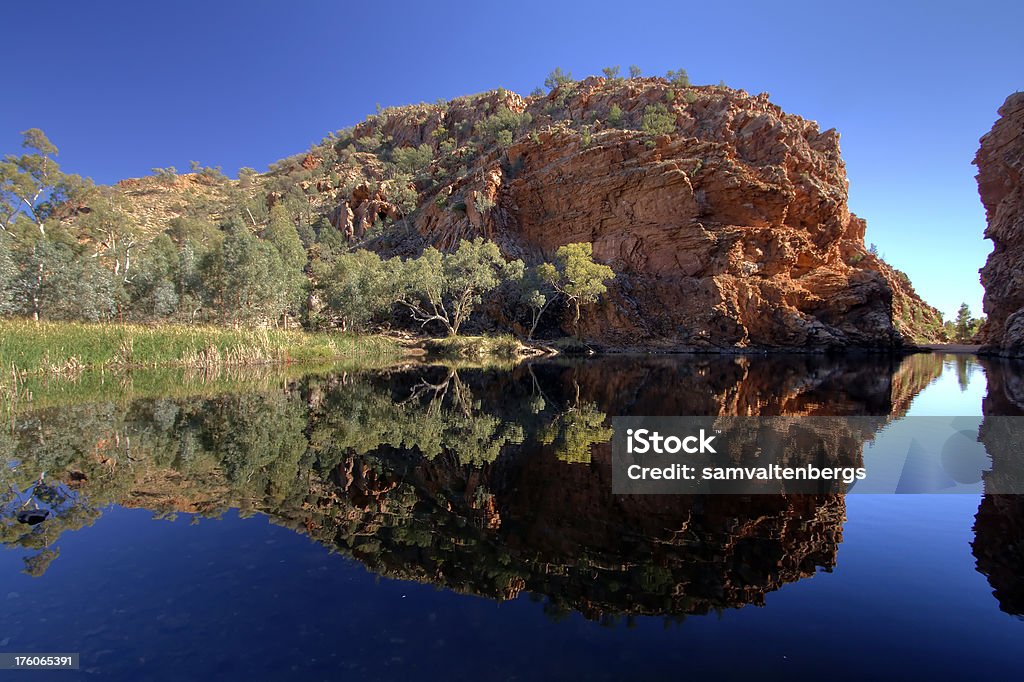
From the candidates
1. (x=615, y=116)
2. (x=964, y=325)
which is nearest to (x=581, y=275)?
(x=615, y=116)

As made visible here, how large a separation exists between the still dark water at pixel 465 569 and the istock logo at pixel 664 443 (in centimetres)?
105

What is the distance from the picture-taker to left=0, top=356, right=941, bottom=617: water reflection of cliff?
5.17 meters

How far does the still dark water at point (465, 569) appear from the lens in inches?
153

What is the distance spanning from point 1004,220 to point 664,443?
173 ft

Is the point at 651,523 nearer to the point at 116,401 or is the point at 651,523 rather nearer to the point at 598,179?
the point at 116,401

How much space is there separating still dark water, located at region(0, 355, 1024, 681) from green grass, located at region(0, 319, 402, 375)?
13.1 metres

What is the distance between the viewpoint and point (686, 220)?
4816cm

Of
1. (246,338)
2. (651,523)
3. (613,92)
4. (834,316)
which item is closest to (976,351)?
(834,316)

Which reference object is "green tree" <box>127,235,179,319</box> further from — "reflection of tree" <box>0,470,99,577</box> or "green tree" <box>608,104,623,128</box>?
"green tree" <box>608,104,623,128</box>

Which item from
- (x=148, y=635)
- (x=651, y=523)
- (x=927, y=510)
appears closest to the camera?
(x=148, y=635)

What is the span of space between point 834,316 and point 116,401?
174 ft

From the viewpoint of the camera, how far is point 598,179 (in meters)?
51.2

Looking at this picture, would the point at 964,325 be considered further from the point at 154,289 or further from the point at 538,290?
the point at 154,289

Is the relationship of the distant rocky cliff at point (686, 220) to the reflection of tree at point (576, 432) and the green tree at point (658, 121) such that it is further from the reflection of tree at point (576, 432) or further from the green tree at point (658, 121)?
the reflection of tree at point (576, 432)
